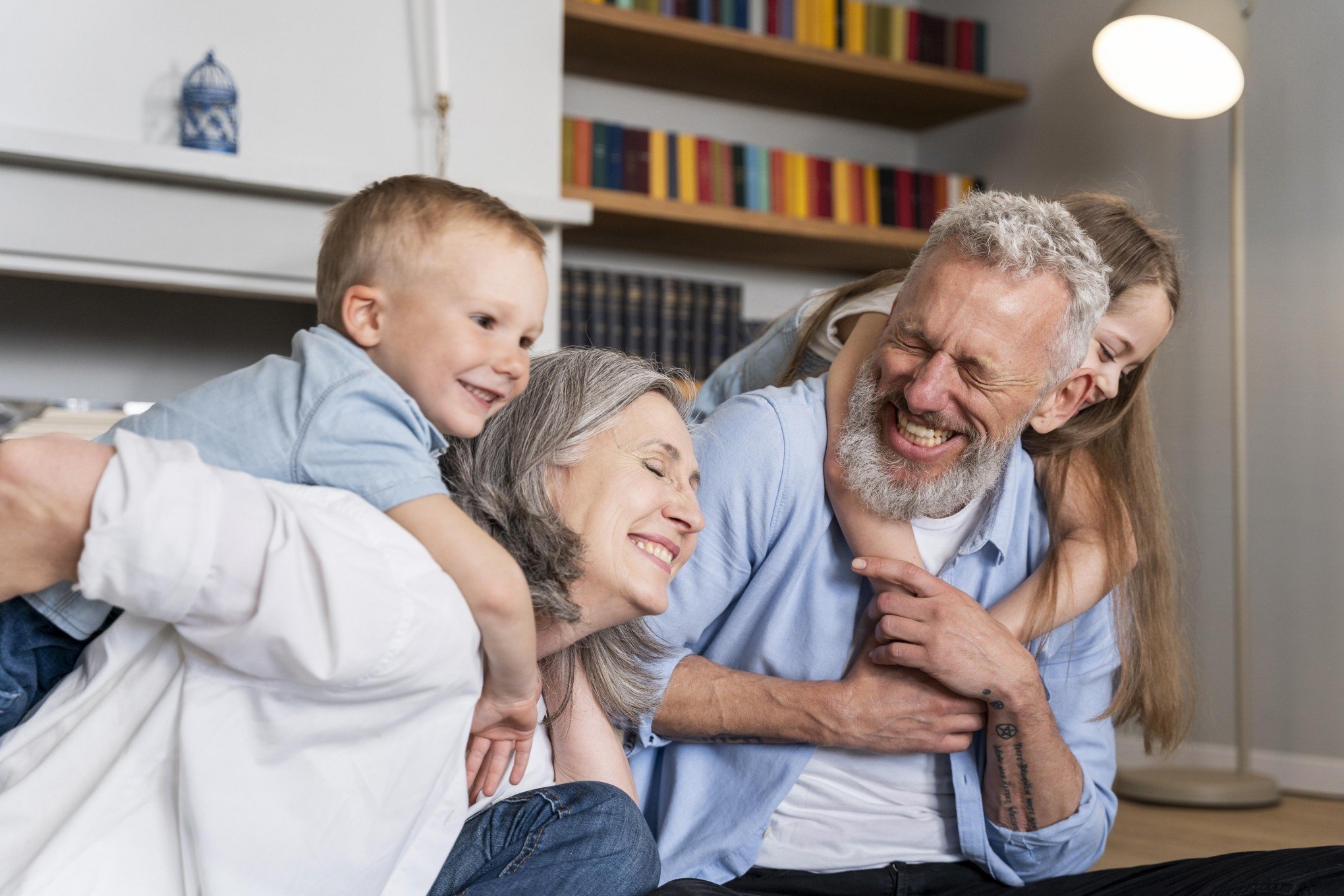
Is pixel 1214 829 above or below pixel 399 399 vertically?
below

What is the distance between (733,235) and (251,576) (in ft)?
9.34

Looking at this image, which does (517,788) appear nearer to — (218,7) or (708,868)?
(708,868)

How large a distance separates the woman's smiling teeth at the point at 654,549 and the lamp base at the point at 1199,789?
2.17 m

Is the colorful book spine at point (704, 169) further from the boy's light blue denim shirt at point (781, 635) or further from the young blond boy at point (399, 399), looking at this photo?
the young blond boy at point (399, 399)

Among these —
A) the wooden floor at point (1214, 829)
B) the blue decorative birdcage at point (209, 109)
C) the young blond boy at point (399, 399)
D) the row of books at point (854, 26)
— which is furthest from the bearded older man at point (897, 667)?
the row of books at point (854, 26)

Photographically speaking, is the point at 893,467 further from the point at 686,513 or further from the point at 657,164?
the point at 657,164

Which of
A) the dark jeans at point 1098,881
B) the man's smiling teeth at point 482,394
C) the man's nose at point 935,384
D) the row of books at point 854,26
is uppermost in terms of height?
the row of books at point 854,26

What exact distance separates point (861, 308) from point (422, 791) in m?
1.00

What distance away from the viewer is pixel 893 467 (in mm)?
1334

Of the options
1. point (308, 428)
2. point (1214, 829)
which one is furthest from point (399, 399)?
point (1214, 829)

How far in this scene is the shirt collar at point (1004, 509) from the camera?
4.49ft

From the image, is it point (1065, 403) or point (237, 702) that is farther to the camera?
point (1065, 403)

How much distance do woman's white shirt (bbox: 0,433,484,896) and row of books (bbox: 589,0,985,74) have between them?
288 cm

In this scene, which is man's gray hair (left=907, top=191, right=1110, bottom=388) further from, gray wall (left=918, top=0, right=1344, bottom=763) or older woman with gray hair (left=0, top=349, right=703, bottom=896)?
gray wall (left=918, top=0, right=1344, bottom=763)
